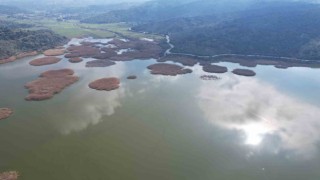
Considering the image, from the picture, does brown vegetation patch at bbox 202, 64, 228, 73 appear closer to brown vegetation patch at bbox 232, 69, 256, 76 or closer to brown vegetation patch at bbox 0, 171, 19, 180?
brown vegetation patch at bbox 232, 69, 256, 76

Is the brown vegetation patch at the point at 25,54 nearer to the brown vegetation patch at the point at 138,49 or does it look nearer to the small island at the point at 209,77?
the brown vegetation patch at the point at 138,49

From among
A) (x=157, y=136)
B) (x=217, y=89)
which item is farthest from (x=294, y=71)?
(x=157, y=136)

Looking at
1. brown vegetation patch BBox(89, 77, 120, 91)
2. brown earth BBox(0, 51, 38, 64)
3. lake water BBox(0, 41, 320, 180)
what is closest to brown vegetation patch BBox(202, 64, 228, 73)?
lake water BBox(0, 41, 320, 180)

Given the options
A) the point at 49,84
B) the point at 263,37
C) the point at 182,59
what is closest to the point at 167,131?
the point at 49,84

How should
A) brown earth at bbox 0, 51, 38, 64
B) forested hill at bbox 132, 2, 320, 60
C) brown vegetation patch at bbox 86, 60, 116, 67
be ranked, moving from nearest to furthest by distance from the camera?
brown vegetation patch at bbox 86, 60, 116, 67 → brown earth at bbox 0, 51, 38, 64 → forested hill at bbox 132, 2, 320, 60

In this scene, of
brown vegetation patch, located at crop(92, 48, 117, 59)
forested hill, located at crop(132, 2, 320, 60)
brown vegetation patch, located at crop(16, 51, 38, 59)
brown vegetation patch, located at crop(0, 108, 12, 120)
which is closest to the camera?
brown vegetation patch, located at crop(0, 108, 12, 120)

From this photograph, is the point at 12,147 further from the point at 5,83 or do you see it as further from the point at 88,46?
the point at 88,46
